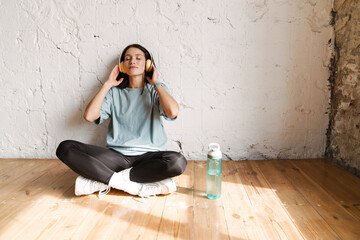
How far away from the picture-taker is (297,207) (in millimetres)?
1662

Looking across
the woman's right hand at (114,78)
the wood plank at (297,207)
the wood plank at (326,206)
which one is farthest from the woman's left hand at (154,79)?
the wood plank at (326,206)

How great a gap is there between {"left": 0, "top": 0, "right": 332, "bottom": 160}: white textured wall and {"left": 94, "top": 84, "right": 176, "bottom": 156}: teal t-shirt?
12.0 inches

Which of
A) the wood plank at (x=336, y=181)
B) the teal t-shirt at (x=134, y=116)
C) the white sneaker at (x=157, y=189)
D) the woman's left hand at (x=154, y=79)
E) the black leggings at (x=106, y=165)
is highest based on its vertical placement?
the woman's left hand at (x=154, y=79)

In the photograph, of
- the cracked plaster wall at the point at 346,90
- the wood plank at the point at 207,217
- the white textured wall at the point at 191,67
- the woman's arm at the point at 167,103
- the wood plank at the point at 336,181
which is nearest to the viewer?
the wood plank at the point at 207,217

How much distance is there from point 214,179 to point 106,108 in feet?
3.19

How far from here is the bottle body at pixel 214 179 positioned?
5.80ft

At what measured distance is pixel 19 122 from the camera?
2557mm

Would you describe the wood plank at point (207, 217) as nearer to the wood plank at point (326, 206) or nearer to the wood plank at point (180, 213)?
the wood plank at point (180, 213)

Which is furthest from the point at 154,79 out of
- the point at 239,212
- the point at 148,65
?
the point at 239,212

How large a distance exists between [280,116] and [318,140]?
16.1 inches

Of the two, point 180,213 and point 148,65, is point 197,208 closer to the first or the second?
point 180,213

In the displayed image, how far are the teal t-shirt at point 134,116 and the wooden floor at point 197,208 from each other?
38 centimetres

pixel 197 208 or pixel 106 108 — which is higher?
pixel 106 108

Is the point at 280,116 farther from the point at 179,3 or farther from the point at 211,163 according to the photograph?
the point at 179,3
